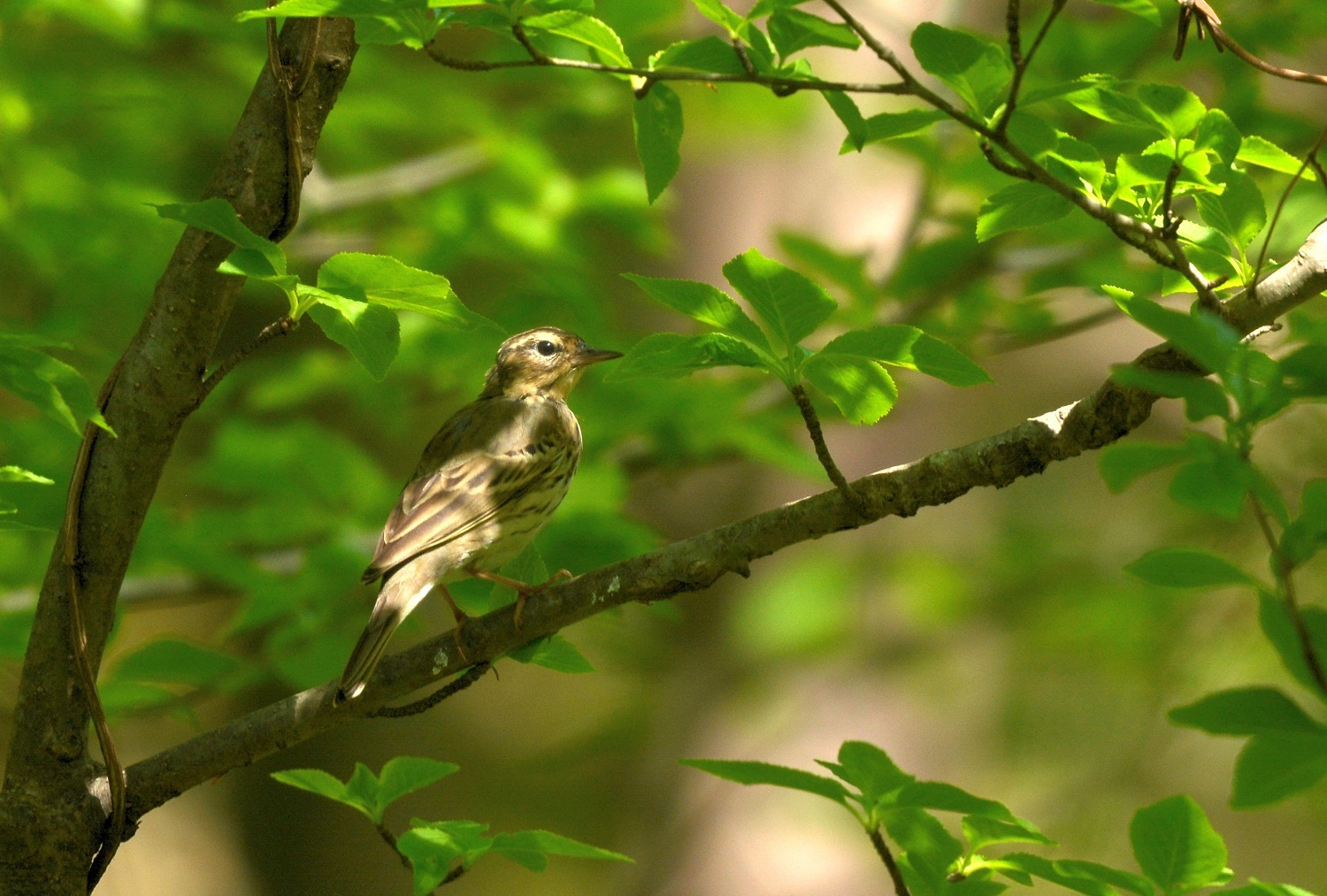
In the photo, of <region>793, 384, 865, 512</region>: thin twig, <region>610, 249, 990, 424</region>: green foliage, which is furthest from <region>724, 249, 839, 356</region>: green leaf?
<region>793, 384, 865, 512</region>: thin twig

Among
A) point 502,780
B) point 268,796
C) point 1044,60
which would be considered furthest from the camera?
point 502,780

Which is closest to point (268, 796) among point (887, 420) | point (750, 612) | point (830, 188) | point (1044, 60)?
point (750, 612)

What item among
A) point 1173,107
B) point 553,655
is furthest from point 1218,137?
point 553,655

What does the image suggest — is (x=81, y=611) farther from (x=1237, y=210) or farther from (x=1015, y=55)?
(x=1237, y=210)

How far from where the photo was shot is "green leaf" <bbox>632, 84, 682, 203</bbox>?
2.06m

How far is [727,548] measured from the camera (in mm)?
2127

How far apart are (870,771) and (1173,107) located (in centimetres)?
112

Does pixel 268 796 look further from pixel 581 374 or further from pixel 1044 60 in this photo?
pixel 1044 60

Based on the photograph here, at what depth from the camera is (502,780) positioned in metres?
9.25

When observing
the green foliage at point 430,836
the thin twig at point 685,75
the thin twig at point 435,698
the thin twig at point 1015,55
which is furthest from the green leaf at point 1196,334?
the thin twig at point 435,698

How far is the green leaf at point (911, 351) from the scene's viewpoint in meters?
1.84

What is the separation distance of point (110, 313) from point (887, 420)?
3275 mm

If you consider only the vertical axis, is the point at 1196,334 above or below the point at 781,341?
below

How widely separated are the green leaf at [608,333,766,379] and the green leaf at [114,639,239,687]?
1.91 meters
